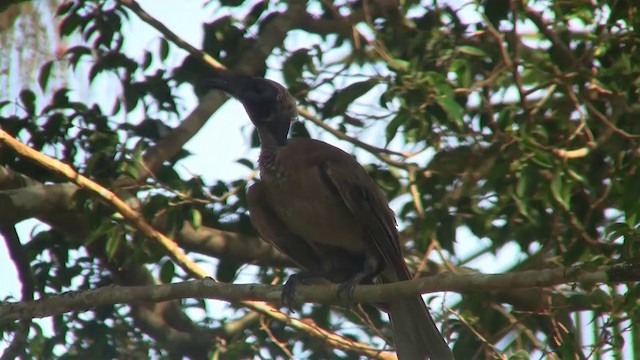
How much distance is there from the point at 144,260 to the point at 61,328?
21.2 inches

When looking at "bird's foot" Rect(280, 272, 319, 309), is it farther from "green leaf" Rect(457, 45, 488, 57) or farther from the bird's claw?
"green leaf" Rect(457, 45, 488, 57)

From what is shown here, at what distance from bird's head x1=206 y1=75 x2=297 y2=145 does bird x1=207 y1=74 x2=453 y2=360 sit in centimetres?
23

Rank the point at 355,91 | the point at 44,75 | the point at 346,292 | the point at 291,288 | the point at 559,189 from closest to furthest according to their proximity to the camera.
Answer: the point at 346,292
the point at 291,288
the point at 559,189
the point at 355,91
the point at 44,75

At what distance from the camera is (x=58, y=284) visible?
487cm

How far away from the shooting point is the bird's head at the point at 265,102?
16.3 feet

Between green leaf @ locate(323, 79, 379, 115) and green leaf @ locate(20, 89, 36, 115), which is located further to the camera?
green leaf @ locate(20, 89, 36, 115)

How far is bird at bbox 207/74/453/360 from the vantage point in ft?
14.3

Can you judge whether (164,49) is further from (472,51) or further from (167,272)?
(472,51)

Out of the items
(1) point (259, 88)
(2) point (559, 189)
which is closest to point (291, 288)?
(2) point (559, 189)

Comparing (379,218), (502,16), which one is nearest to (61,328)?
(379,218)

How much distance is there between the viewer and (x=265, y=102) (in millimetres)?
5047

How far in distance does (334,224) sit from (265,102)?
96cm

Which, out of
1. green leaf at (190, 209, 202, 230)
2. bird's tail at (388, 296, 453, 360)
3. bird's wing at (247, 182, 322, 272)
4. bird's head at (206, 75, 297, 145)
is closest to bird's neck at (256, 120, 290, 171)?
bird's head at (206, 75, 297, 145)

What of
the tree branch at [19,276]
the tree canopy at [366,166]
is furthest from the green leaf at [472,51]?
the tree branch at [19,276]
